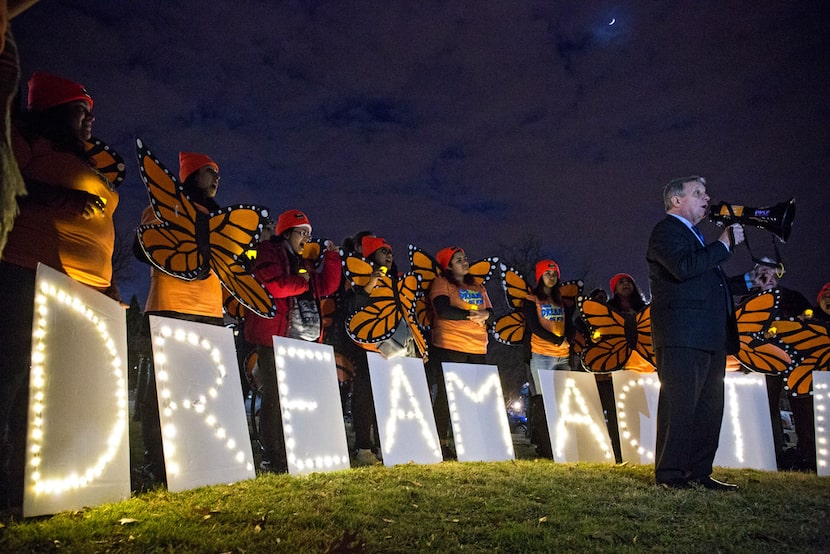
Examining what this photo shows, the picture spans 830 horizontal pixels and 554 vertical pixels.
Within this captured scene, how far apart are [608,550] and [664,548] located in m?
0.32

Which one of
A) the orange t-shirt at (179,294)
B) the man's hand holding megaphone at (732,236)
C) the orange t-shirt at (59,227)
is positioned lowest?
the man's hand holding megaphone at (732,236)

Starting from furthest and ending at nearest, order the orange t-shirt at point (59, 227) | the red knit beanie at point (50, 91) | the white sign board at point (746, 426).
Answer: the white sign board at point (746, 426), the red knit beanie at point (50, 91), the orange t-shirt at point (59, 227)

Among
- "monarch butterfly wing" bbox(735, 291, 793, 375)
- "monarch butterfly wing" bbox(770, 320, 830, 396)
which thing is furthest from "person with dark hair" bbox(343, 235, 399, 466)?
"monarch butterfly wing" bbox(770, 320, 830, 396)

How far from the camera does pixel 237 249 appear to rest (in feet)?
15.3

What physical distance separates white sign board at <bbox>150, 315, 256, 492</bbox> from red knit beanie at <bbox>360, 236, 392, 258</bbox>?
266 centimetres

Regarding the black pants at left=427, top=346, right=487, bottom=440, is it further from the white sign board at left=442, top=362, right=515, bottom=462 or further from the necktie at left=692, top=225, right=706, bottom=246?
the necktie at left=692, top=225, right=706, bottom=246

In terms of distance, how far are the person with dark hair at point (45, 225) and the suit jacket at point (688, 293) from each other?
401 centimetres

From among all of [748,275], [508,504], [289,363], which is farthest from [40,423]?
[748,275]

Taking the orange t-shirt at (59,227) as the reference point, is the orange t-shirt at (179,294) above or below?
below

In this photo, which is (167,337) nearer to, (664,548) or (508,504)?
(508,504)

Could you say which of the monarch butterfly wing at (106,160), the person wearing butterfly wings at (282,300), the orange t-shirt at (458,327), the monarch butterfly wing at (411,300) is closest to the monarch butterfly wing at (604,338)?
the orange t-shirt at (458,327)

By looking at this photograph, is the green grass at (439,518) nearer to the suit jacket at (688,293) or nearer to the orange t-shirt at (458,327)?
the suit jacket at (688,293)

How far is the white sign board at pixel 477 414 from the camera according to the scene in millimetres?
5906

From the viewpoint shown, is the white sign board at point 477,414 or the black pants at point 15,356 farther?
the white sign board at point 477,414
